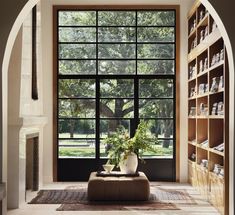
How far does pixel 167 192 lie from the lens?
28.9 ft

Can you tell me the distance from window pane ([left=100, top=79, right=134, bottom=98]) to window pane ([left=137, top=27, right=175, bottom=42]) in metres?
0.90

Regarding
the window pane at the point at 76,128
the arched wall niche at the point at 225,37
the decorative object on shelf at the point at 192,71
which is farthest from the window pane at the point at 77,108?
the arched wall niche at the point at 225,37

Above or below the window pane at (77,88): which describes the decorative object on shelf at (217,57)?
above

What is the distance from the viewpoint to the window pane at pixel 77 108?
407 inches

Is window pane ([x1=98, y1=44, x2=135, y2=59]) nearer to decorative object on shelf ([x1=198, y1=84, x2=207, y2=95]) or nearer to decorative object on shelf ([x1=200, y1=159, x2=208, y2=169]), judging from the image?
decorative object on shelf ([x1=198, y1=84, x2=207, y2=95])

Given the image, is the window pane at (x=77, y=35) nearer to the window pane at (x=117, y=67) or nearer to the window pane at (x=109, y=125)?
the window pane at (x=117, y=67)

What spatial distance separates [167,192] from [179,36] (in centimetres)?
324

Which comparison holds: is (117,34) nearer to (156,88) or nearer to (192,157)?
(156,88)

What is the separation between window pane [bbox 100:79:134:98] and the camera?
10336 mm

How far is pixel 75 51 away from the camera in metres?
10.3

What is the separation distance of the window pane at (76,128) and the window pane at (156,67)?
1460mm

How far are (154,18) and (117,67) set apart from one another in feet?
4.05

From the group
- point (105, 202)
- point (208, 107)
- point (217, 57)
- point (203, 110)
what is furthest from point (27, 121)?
point (217, 57)

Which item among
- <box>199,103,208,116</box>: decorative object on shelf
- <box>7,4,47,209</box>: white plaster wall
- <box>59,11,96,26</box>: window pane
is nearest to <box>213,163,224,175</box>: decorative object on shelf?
<box>199,103,208,116</box>: decorative object on shelf
